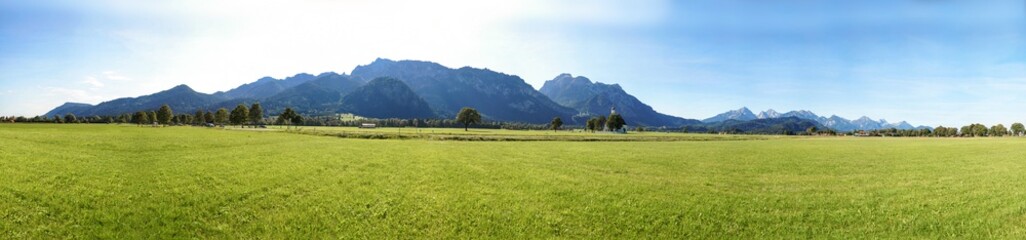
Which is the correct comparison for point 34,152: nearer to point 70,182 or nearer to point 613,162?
point 70,182

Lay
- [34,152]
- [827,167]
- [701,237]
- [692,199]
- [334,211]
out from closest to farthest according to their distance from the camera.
→ 1. [701,237]
2. [334,211]
3. [692,199]
4. [34,152]
5. [827,167]

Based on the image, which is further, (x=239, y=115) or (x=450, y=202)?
(x=239, y=115)

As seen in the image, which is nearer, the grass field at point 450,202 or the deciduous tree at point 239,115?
the grass field at point 450,202

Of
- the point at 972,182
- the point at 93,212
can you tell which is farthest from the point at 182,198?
the point at 972,182

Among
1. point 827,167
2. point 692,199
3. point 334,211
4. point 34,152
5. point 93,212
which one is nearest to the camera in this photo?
point 93,212

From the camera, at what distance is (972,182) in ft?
102

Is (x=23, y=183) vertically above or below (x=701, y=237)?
above

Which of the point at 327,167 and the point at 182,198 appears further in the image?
the point at 327,167

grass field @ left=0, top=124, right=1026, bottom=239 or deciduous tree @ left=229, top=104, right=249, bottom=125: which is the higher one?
deciduous tree @ left=229, top=104, right=249, bottom=125

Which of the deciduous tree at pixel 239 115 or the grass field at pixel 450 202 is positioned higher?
the deciduous tree at pixel 239 115

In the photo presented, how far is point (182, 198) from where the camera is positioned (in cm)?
2089

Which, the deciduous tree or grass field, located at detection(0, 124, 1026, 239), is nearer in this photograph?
grass field, located at detection(0, 124, 1026, 239)

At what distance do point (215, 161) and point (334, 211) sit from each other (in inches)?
644

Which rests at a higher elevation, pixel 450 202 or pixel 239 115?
pixel 239 115
